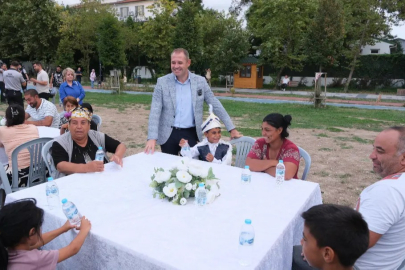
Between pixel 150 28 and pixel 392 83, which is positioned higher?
pixel 150 28

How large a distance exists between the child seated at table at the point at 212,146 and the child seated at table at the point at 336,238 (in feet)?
7.44

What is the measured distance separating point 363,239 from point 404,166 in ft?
2.33

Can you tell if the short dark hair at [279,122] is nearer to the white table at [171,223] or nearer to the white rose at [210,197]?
the white table at [171,223]

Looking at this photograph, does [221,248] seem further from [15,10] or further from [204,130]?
[15,10]

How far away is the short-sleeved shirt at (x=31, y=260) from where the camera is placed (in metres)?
1.73

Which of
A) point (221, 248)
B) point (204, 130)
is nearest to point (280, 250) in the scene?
point (221, 248)

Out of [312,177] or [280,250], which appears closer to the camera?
[280,250]

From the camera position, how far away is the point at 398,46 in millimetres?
29234

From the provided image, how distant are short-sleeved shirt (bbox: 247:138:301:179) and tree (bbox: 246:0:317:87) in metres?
21.7

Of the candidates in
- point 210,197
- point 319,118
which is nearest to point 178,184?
point 210,197

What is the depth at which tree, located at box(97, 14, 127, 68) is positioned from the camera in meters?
24.9

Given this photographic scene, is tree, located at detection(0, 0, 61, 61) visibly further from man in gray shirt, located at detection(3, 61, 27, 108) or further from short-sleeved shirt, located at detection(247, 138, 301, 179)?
short-sleeved shirt, located at detection(247, 138, 301, 179)

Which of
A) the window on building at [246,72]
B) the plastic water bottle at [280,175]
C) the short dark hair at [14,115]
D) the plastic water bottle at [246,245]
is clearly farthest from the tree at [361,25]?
the plastic water bottle at [246,245]

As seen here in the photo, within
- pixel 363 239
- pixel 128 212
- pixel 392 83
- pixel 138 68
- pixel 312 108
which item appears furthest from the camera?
pixel 138 68
